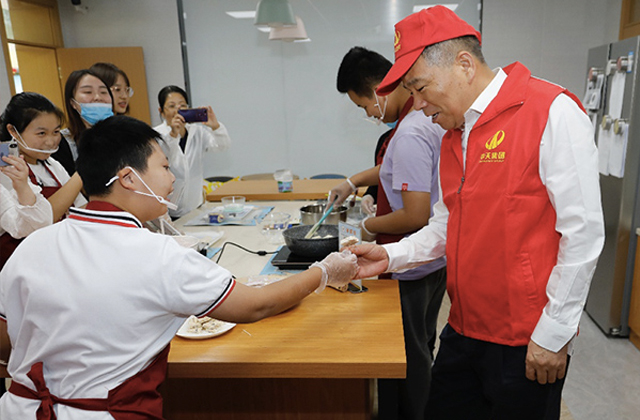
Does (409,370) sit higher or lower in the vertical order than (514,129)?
lower

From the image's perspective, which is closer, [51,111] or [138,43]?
[51,111]

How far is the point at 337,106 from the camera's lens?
5.63 meters

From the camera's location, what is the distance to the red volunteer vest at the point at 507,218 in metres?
1.19

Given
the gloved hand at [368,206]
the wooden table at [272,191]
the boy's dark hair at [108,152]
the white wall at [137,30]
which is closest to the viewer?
the boy's dark hair at [108,152]

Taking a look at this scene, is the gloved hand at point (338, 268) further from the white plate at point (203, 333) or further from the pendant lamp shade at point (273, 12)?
the pendant lamp shade at point (273, 12)

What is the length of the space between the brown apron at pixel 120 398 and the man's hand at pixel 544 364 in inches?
36.7

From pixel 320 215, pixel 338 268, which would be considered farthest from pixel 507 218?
pixel 320 215

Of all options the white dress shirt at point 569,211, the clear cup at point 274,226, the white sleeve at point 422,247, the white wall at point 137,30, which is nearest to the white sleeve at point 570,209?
the white dress shirt at point 569,211

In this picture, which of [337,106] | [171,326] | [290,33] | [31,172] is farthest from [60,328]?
[337,106]

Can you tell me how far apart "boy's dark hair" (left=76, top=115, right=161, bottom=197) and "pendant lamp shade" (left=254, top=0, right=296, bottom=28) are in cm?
272

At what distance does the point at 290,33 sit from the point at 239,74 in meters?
1.60

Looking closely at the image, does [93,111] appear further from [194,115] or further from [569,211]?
[569,211]

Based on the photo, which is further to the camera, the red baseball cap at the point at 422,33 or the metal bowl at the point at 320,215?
the metal bowl at the point at 320,215

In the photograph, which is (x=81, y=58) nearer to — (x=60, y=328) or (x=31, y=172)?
(x=31, y=172)
